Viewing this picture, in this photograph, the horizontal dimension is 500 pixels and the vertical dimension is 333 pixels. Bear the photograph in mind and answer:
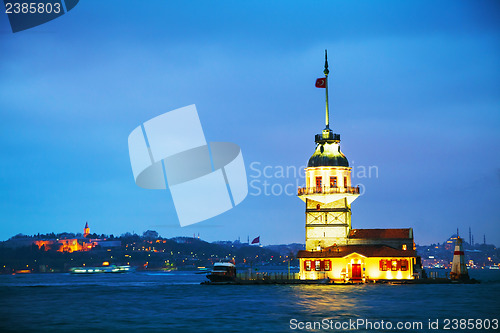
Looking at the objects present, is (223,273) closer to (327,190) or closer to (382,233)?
(327,190)

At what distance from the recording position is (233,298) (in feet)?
274

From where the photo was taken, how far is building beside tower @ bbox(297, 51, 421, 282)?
306 feet

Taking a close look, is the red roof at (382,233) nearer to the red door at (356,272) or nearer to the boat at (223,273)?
the red door at (356,272)

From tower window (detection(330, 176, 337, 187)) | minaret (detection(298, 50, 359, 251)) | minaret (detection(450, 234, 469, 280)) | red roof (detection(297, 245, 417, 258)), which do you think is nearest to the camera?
red roof (detection(297, 245, 417, 258))

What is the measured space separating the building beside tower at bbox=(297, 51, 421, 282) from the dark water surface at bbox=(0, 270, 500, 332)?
1888 millimetres

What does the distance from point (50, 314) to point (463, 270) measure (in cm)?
5219

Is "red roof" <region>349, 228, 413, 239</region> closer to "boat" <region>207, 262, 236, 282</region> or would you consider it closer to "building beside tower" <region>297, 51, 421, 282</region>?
"building beside tower" <region>297, 51, 421, 282</region>

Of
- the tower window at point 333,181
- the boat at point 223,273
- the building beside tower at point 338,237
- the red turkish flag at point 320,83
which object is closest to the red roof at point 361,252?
the building beside tower at point 338,237

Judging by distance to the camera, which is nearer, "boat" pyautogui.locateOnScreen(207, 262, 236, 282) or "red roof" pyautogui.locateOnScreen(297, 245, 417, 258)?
"red roof" pyautogui.locateOnScreen(297, 245, 417, 258)

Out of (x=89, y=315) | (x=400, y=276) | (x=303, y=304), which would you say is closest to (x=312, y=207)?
(x=400, y=276)

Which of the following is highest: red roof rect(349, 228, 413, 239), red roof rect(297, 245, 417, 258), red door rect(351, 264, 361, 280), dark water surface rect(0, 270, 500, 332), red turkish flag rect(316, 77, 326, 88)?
red turkish flag rect(316, 77, 326, 88)

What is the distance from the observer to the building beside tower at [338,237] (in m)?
93.3

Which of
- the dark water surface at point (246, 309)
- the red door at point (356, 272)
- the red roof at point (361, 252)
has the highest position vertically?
the red roof at point (361, 252)

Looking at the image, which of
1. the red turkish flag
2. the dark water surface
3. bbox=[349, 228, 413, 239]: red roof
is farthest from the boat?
the red turkish flag
